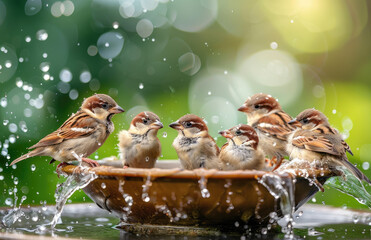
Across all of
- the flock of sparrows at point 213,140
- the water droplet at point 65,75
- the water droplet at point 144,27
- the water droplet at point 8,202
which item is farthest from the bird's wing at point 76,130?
the water droplet at point 144,27

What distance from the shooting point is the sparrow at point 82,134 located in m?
3.90

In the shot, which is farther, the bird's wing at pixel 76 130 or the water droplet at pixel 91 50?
the water droplet at pixel 91 50

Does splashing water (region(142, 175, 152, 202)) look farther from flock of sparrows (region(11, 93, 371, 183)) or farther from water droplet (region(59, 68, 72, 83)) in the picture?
water droplet (region(59, 68, 72, 83))

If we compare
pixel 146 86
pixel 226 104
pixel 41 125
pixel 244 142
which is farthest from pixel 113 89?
pixel 244 142

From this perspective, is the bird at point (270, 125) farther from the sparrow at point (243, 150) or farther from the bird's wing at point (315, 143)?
the sparrow at point (243, 150)

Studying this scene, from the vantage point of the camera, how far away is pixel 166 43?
21.5ft

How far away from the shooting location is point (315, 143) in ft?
11.8

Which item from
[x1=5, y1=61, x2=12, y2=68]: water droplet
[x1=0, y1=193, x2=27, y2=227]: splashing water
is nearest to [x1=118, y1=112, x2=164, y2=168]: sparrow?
Result: [x1=0, y1=193, x2=27, y2=227]: splashing water

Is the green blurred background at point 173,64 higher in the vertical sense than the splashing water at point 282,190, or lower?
higher

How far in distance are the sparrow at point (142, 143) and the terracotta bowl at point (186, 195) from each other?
57cm

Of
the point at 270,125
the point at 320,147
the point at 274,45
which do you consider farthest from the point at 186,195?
the point at 274,45

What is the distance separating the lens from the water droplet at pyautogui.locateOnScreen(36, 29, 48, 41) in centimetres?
563

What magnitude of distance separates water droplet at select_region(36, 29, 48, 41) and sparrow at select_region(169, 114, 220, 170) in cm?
259

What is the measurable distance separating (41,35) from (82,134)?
2.08 metres
